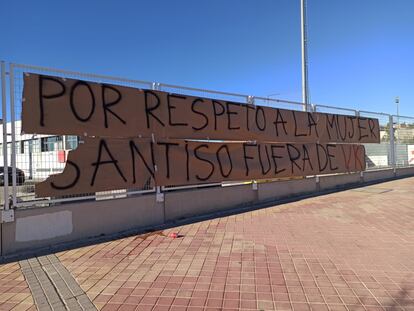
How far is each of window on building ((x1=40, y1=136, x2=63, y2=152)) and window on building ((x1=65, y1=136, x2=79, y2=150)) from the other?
106mm

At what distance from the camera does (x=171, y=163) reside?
300 inches

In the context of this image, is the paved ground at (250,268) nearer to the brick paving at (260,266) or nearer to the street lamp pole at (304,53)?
the brick paving at (260,266)

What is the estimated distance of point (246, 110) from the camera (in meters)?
9.38

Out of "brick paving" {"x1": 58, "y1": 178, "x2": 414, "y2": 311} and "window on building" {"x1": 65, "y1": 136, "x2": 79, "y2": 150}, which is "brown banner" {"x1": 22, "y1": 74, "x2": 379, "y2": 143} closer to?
"window on building" {"x1": 65, "y1": 136, "x2": 79, "y2": 150}

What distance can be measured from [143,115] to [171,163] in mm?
1139

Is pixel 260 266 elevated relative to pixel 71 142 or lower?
lower

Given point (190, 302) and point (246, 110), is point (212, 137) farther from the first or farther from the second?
point (190, 302)

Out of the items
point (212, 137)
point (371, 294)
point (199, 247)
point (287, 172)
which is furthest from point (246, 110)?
A: point (371, 294)

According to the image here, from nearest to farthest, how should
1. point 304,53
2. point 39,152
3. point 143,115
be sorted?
point 39,152, point 143,115, point 304,53

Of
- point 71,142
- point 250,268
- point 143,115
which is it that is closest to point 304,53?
point 143,115

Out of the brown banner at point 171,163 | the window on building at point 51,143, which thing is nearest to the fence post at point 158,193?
the brown banner at point 171,163

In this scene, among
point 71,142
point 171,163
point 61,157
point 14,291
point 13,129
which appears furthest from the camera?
point 171,163

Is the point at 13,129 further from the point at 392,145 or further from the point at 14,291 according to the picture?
the point at 392,145

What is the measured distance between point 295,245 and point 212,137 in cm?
351
